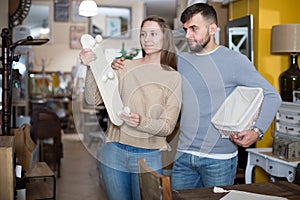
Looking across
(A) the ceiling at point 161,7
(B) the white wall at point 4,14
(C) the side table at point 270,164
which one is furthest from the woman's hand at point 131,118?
(A) the ceiling at point 161,7

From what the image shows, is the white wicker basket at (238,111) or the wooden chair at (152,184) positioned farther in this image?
the white wicker basket at (238,111)

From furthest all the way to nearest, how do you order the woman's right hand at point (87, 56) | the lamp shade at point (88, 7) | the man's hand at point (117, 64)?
the lamp shade at point (88, 7), the man's hand at point (117, 64), the woman's right hand at point (87, 56)

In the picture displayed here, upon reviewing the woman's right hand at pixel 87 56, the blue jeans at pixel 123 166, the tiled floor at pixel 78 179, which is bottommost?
the tiled floor at pixel 78 179

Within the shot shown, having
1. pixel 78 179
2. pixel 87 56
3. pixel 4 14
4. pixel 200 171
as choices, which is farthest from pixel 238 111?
pixel 4 14

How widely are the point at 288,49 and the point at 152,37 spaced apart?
1.66 meters

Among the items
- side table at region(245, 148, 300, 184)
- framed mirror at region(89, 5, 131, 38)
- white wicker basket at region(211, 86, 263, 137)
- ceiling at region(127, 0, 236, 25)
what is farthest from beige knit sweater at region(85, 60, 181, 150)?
framed mirror at region(89, 5, 131, 38)

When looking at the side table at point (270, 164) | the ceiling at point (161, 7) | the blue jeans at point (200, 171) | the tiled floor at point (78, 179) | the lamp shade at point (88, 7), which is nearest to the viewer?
the blue jeans at point (200, 171)

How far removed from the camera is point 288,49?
2859 millimetres

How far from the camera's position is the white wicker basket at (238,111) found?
1634mm

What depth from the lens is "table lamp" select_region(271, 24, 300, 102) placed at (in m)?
2.83

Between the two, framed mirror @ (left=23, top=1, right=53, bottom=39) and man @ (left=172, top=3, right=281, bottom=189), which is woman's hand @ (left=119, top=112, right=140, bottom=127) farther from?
framed mirror @ (left=23, top=1, right=53, bottom=39)

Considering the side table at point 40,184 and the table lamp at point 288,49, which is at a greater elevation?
the table lamp at point 288,49

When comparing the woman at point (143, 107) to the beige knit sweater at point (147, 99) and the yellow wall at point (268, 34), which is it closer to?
the beige knit sweater at point (147, 99)

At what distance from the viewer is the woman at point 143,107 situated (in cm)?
148
